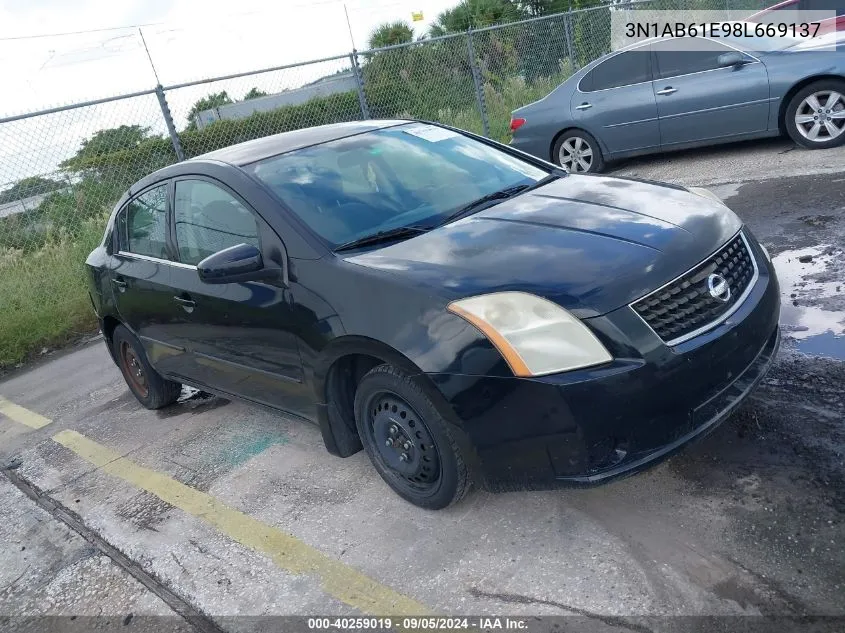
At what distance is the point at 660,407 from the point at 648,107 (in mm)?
6782

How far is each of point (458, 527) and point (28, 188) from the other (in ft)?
23.3

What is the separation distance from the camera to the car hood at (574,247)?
9.05 ft

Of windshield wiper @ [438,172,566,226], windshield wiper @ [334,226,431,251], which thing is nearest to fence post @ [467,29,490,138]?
windshield wiper @ [438,172,566,226]

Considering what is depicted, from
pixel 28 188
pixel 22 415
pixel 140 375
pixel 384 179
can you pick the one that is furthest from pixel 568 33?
pixel 22 415

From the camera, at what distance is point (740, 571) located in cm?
254

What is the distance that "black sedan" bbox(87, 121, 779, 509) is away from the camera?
2672 mm

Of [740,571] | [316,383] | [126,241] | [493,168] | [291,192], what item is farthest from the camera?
[126,241]

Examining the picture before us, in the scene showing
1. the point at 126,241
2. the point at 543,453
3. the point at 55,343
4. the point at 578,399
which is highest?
the point at 126,241

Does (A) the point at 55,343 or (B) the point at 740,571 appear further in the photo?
(A) the point at 55,343

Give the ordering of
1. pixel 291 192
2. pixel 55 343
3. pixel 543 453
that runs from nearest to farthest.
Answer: pixel 543 453 < pixel 291 192 < pixel 55 343

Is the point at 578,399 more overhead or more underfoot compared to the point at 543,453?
more overhead

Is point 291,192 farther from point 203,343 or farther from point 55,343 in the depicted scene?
point 55,343

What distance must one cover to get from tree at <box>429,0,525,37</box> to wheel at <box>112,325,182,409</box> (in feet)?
63.9

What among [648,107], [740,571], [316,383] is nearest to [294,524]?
[316,383]
